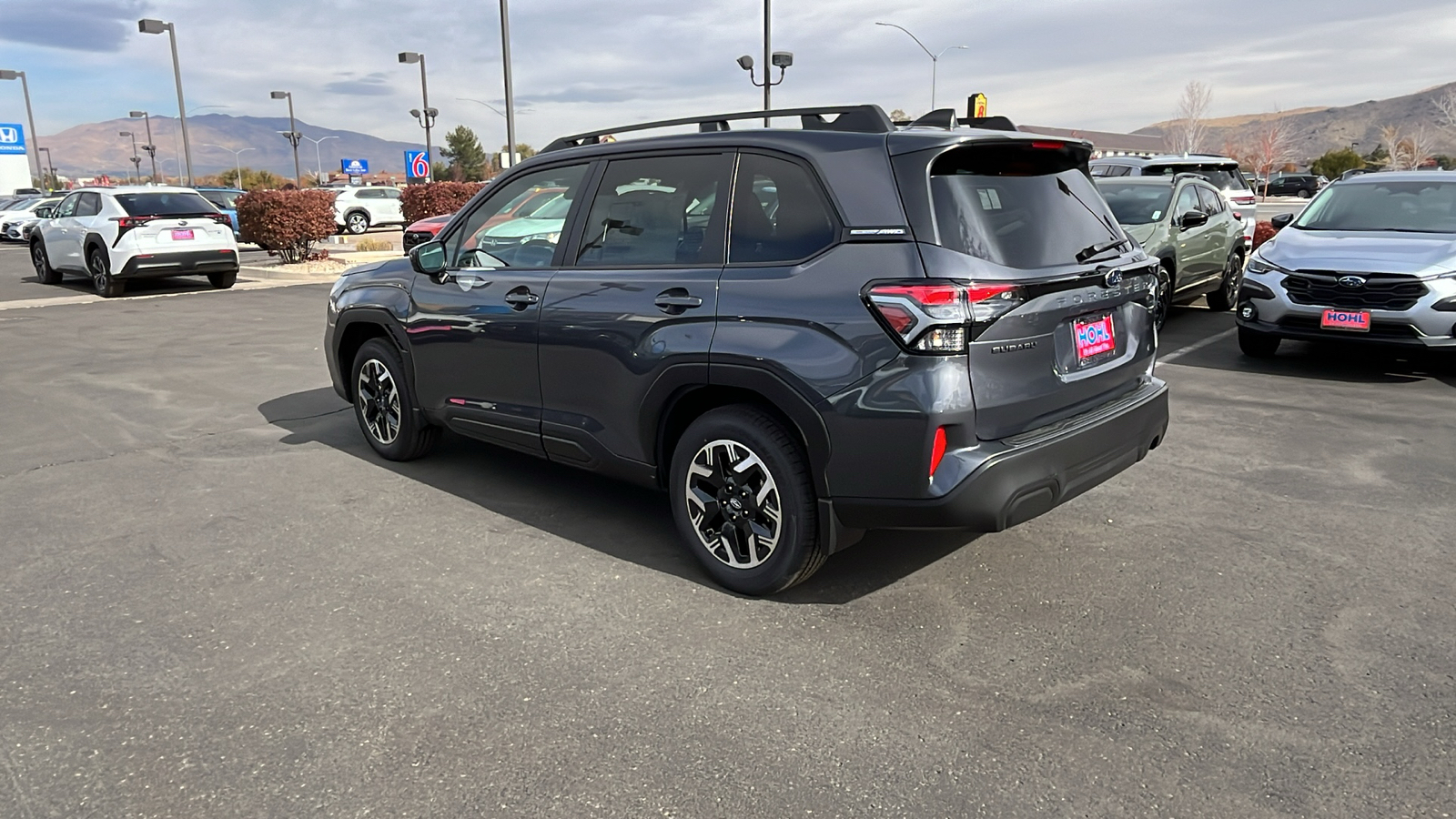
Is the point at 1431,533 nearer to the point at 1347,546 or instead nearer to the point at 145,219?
the point at 1347,546

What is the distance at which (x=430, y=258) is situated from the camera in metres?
5.15

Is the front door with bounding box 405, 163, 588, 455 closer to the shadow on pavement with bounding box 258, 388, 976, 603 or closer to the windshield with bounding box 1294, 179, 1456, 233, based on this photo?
the shadow on pavement with bounding box 258, 388, 976, 603

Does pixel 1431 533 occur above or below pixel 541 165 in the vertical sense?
below

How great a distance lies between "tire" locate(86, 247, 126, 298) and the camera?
14.5 m

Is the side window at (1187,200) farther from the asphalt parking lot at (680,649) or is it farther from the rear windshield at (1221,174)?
the asphalt parking lot at (680,649)

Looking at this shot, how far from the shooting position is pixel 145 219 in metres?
14.4

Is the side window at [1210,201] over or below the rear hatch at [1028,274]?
over

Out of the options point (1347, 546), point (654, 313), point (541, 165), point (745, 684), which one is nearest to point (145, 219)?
point (541, 165)

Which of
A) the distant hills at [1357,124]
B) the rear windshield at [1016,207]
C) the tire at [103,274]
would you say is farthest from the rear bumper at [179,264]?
the distant hills at [1357,124]

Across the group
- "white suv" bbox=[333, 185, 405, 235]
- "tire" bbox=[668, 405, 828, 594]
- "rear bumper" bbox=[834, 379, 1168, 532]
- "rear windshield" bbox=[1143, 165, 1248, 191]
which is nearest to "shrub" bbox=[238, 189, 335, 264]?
"white suv" bbox=[333, 185, 405, 235]

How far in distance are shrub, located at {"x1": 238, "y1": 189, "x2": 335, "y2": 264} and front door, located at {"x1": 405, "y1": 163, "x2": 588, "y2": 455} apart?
13.9 m

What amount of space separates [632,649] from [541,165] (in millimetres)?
2475

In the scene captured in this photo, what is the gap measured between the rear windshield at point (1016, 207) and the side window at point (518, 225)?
1813mm

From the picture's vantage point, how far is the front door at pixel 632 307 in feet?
12.8
